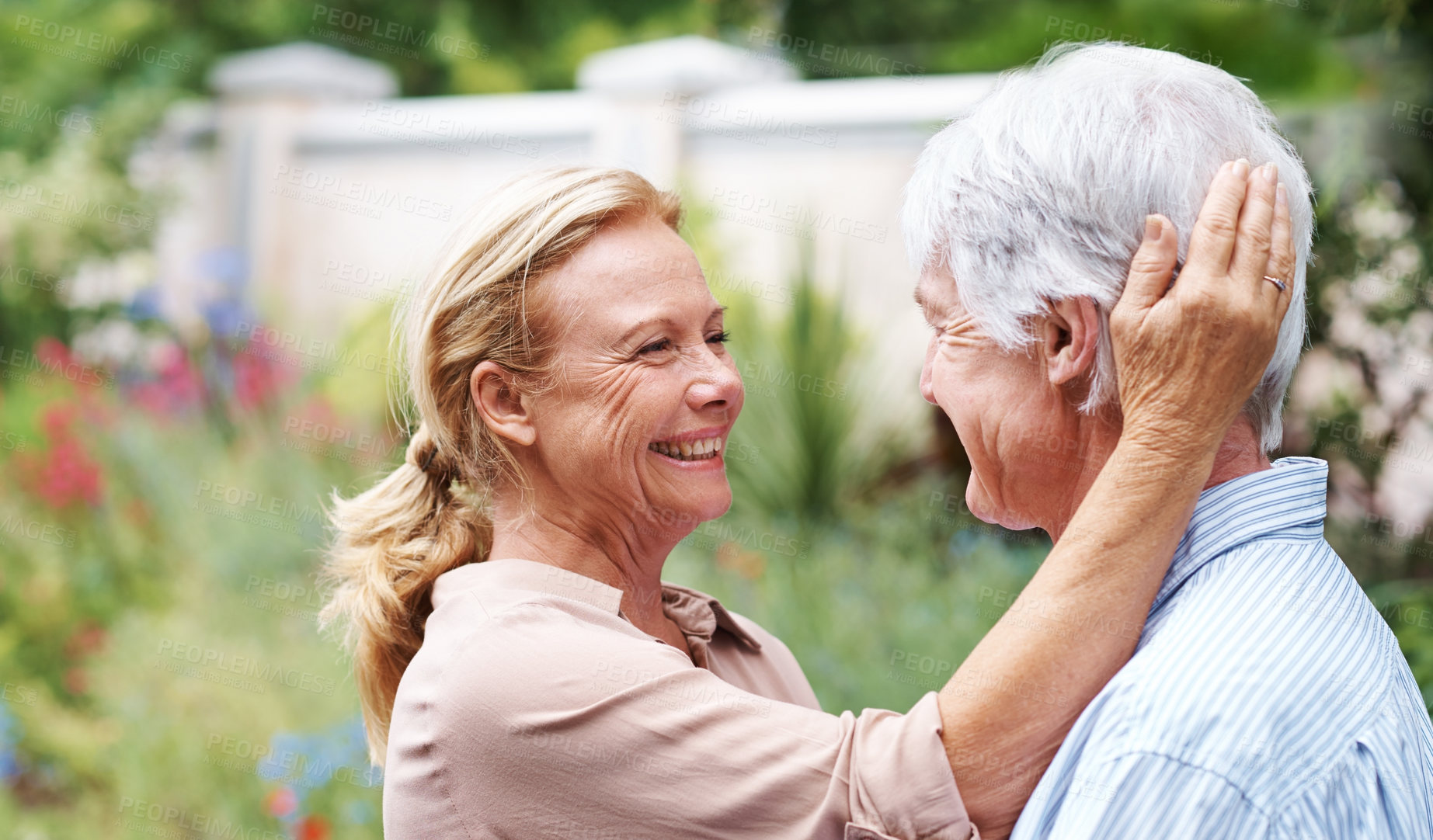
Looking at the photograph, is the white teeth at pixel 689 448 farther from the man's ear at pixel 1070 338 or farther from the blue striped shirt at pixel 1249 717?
the blue striped shirt at pixel 1249 717

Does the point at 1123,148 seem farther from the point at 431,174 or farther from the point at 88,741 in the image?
the point at 431,174

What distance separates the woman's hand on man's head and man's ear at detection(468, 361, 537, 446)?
950 millimetres

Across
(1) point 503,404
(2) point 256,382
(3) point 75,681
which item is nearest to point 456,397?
(1) point 503,404

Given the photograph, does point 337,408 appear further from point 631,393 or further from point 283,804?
point 631,393

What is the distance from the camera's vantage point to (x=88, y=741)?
5227mm

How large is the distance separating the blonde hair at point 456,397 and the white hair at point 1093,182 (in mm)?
609

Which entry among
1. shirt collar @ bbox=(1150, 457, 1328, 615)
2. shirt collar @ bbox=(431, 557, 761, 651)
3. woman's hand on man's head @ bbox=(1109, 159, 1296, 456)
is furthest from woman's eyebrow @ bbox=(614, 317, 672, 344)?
shirt collar @ bbox=(1150, 457, 1328, 615)

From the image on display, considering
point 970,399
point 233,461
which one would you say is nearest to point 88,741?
point 233,461

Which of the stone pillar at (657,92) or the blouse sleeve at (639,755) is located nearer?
the blouse sleeve at (639,755)

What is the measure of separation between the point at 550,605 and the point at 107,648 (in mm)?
4833

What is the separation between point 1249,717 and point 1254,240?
1.80ft

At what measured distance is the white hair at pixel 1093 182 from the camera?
1474 millimetres

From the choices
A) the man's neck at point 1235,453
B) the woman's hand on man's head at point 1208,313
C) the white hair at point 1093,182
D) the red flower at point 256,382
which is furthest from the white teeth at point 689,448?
the red flower at point 256,382

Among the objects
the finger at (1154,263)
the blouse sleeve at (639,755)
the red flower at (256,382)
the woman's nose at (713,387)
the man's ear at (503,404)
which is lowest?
the red flower at (256,382)
